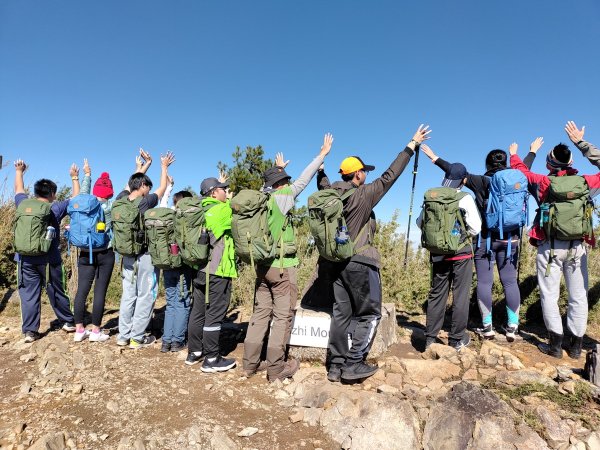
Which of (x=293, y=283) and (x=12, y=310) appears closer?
(x=293, y=283)

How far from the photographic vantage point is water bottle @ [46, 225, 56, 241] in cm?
566

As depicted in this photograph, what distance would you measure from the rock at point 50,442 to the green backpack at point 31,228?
3.39 m

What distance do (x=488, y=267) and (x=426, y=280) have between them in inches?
104

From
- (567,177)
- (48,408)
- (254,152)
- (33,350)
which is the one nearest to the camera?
(48,408)

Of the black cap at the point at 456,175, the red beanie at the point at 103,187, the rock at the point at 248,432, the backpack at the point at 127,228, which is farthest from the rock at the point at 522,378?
the red beanie at the point at 103,187

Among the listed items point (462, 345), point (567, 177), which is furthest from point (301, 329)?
point (567, 177)

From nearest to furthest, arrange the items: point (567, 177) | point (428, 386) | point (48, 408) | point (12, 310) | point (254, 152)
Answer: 1. point (48, 408)
2. point (428, 386)
3. point (567, 177)
4. point (12, 310)
5. point (254, 152)

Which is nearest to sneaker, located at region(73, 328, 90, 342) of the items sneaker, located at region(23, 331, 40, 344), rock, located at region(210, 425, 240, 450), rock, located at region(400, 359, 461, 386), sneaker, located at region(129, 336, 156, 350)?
sneaker, located at region(23, 331, 40, 344)

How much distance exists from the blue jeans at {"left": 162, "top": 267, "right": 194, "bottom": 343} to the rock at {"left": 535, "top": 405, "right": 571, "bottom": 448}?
4.40 meters

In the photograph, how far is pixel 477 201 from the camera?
219 inches

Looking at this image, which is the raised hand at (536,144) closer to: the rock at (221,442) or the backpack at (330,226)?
the backpack at (330,226)

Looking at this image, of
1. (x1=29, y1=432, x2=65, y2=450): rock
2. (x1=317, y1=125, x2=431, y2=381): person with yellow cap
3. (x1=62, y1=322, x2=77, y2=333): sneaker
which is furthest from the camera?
(x1=62, y1=322, x2=77, y2=333): sneaker

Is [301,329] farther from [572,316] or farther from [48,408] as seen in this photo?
[572,316]

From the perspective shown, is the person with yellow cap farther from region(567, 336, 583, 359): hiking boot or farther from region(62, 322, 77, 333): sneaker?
region(62, 322, 77, 333): sneaker
